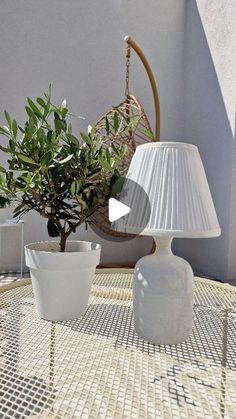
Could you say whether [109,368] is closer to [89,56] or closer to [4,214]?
[4,214]

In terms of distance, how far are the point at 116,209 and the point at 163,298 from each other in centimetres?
17

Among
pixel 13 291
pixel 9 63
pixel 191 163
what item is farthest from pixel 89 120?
pixel 191 163

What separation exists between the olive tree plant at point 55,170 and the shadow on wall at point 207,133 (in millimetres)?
2355

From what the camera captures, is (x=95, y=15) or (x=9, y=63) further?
(x=95, y=15)

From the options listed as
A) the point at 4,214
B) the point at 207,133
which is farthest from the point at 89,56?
the point at 4,214

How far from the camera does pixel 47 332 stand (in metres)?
0.71

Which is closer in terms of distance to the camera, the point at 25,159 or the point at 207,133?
the point at 25,159

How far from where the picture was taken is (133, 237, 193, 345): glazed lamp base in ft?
2.06

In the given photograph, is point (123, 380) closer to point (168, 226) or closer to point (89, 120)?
point (168, 226)

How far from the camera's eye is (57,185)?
69cm

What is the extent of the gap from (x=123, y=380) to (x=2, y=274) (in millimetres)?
2413

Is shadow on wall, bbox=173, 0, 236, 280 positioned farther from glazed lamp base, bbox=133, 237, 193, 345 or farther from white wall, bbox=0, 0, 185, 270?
glazed lamp base, bbox=133, 237, 193, 345

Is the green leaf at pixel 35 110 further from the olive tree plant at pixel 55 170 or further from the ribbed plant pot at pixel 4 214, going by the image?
the ribbed plant pot at pixel 4 214

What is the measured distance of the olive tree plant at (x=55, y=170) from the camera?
0.65m
